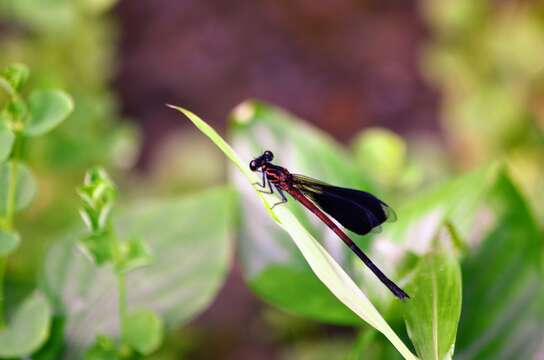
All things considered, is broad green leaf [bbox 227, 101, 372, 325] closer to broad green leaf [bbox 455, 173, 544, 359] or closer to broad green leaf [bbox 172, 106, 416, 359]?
broad green leaf [bbox 455, 173, 544, 359]

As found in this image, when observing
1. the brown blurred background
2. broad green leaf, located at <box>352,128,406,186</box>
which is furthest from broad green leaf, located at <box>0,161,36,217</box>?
the brown blurred background

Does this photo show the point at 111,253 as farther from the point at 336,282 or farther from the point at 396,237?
the point at 396,237

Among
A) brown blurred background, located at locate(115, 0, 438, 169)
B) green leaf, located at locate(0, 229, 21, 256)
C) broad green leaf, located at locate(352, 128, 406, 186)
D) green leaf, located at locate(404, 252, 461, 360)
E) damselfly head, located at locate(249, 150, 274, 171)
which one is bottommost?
green leaf, located at locate(404, 252, 461, 360)

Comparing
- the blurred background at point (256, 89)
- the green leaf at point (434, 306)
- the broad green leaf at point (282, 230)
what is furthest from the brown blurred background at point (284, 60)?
the green leaf at point (434, 306)

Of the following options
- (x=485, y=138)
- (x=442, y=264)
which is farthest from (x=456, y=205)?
(x=485, y=138)

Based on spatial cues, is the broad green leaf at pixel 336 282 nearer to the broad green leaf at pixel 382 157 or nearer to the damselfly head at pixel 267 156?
the damselfly head at pixel 267 156

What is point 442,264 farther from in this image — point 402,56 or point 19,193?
point 402,56

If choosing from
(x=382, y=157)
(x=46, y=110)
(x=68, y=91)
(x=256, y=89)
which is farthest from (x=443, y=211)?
(x=256, y=89)
